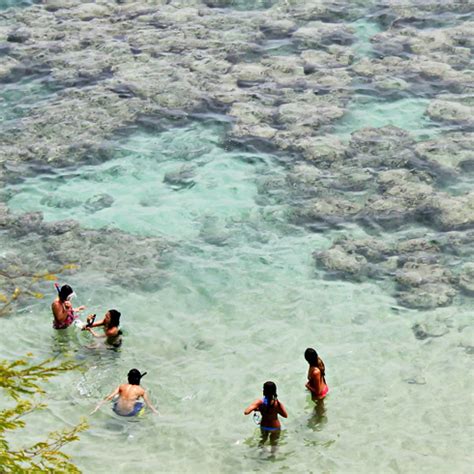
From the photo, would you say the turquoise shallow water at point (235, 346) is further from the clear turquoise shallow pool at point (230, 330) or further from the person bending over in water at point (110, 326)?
the person bending over in water at point (110, 326)

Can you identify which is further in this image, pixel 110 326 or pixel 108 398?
pixel 110 326

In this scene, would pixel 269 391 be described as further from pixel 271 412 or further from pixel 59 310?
pixel 59 310

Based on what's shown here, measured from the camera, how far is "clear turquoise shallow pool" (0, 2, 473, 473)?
15.8 metres

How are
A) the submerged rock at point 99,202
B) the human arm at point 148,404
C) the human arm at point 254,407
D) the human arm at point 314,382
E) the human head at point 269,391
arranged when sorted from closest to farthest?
the human head at point 269,391 < the human arm at point 254,407 < the human arm at point 314,382 < the human arm at point 148,404 < the submerged rock at point 99,202

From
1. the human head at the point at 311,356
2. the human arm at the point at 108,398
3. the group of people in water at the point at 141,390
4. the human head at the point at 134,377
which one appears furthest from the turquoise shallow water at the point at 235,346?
the human head at the point at 311,356

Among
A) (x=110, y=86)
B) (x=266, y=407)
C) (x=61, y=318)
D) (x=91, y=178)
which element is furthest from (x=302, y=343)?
(x=110, y=86)

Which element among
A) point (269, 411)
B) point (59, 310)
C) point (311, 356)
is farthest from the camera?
point (59, 310)

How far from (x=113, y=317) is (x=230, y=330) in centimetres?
274

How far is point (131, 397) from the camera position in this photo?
16281 mm

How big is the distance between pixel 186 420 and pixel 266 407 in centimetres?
190

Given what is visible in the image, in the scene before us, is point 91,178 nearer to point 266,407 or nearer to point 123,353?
point 123,353

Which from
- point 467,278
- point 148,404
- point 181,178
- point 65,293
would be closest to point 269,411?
point 148,404

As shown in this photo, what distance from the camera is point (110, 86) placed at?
2780cm

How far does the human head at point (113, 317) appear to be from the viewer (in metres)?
18.0
